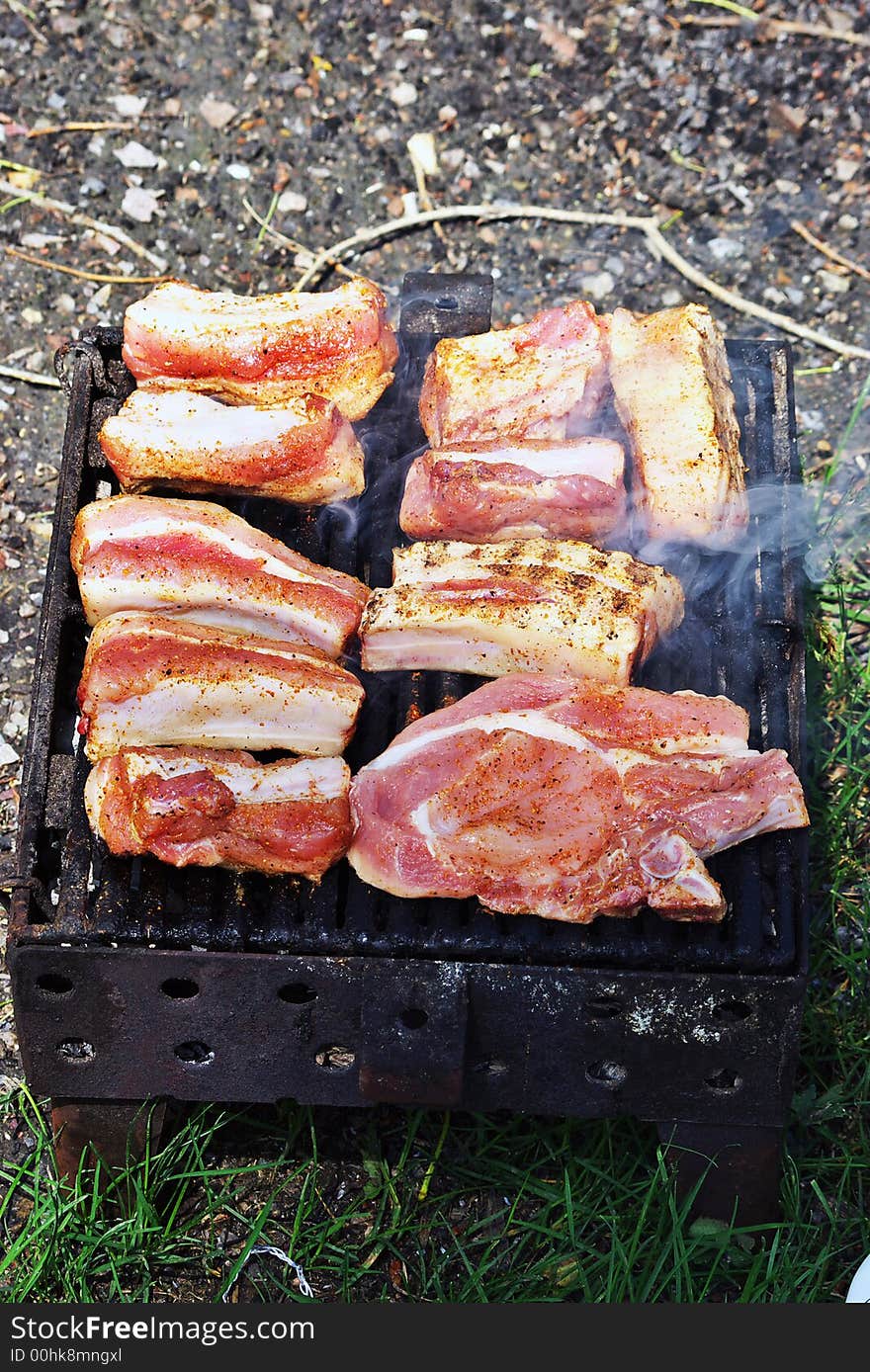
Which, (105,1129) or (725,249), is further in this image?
(725,249)

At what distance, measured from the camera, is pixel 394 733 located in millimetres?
3680

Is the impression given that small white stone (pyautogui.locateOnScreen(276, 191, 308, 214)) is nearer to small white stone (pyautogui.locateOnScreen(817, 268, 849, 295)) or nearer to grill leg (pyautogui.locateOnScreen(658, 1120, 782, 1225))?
small white stone (pyautogui.locateOnScreen(817, 268, 849, 295))

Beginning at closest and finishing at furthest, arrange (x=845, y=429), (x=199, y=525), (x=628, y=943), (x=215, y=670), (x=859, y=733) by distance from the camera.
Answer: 1. (x=628, y=943)
2. (x=215, y=670)
3. (x=199, y=525)
4. (x=859, y=733)
5. (x=845, y=429)

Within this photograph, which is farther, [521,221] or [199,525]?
[521,221]

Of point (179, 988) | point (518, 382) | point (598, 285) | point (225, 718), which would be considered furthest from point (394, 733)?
point (598, 285)

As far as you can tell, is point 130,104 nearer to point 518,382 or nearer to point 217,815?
point 518,382

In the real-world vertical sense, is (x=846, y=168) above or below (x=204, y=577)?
above

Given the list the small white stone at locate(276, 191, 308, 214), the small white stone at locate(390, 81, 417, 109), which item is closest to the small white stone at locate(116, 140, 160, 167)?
the small white stone at locate(276, 191, 308, 214)

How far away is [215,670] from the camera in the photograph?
3.52 metres

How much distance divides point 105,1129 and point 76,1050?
321 millimetres

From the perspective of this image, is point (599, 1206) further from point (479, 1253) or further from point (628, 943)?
point (628, 943)

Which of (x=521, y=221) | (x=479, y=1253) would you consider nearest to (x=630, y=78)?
(x=521, y=221)

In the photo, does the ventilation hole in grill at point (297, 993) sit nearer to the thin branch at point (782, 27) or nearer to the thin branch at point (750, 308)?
the thin branch at point (750, 308)

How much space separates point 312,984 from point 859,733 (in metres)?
2.53
